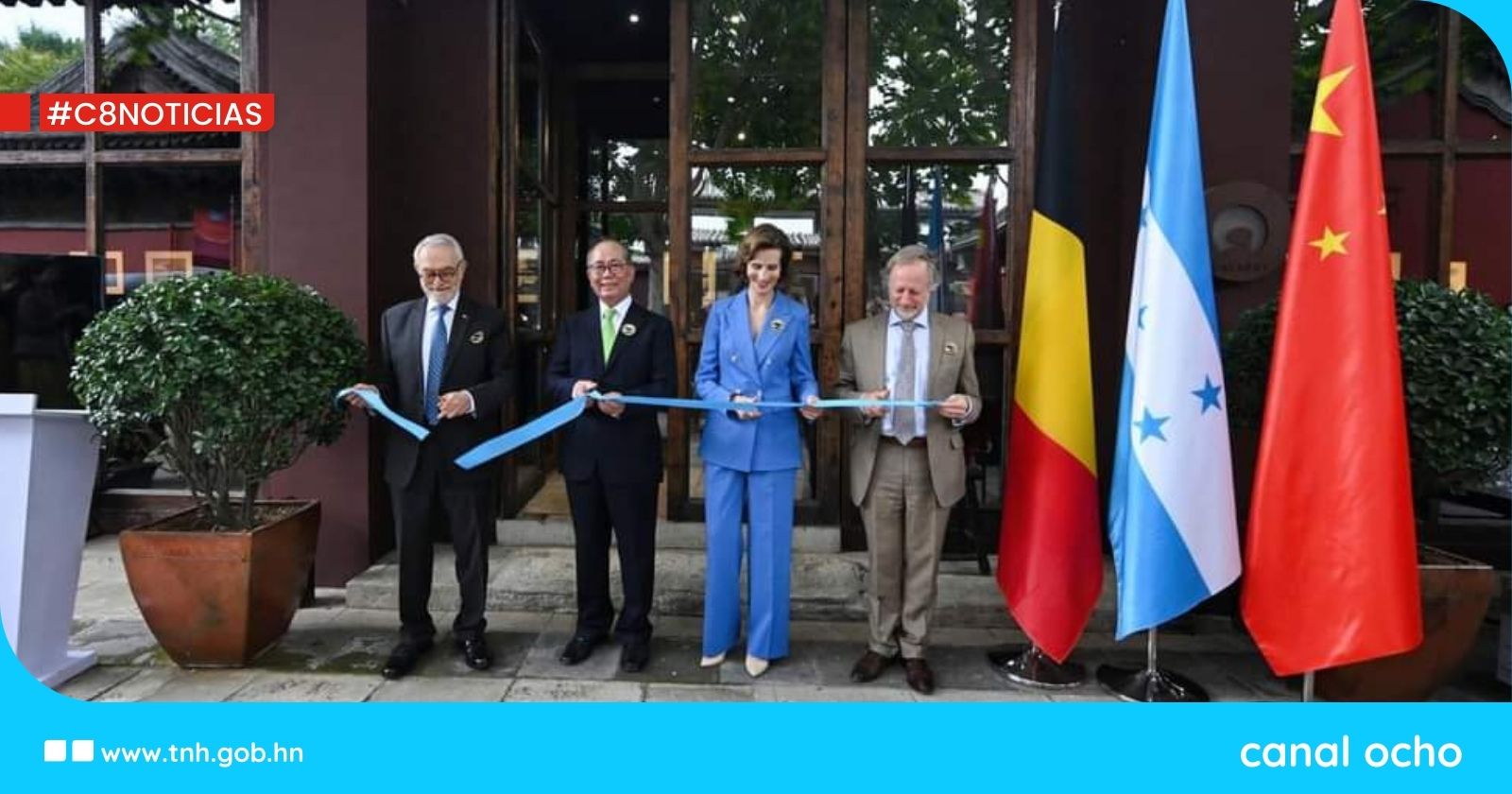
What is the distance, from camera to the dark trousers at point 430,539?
2.84m

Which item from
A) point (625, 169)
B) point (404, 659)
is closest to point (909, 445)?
point (404, 659)

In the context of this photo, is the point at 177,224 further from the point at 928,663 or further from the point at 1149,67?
the point at 1149,67

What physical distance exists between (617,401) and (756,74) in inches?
86.0

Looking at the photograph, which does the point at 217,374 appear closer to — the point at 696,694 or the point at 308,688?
the point at 308,688

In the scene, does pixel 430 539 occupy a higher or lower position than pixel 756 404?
lower

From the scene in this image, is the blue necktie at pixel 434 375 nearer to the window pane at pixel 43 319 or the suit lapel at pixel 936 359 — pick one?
the window pane at pixel 43 319

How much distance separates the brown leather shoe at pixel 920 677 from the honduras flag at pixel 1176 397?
72cm

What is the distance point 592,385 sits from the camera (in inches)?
108

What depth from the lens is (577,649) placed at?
2.90 m

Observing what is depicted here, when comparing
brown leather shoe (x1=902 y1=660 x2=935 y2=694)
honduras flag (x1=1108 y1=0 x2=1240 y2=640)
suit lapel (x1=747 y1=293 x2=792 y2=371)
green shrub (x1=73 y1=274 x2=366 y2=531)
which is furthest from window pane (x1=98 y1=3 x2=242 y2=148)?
honduras flag (x1=1108 y1=0 x2=1240 y2=640)

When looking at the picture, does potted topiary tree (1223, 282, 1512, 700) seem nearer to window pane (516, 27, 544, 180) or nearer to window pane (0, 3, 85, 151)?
window pane (516, 27, 544, 180)

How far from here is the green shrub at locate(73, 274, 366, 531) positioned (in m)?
2.64

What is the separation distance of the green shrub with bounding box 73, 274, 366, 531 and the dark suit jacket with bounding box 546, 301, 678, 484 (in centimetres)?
97

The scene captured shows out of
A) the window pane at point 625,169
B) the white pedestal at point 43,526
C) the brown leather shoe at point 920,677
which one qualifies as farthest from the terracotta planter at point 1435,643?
the window pane at point 625,169
